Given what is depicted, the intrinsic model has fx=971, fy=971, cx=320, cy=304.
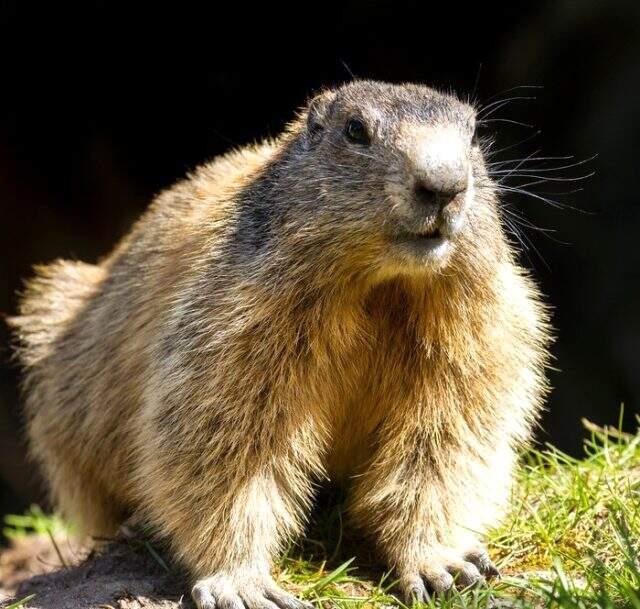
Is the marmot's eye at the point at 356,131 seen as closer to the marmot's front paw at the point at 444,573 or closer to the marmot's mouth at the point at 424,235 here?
the marmot's mouth at the point at 424,235

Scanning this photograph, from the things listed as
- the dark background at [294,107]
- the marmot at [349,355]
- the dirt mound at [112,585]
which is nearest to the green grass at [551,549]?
the marmot at [349,355]

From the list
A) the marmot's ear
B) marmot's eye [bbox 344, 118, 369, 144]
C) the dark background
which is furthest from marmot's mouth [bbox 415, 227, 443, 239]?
the dark background

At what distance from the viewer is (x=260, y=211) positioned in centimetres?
486

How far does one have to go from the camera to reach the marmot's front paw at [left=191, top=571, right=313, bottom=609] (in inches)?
176

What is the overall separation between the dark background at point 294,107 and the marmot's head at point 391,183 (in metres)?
5.52

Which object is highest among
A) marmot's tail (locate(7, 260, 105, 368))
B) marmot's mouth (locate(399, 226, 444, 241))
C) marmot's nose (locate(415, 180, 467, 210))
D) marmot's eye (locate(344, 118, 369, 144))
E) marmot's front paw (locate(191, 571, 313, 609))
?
marmot's eye (locate(344, 118, 369, 144))

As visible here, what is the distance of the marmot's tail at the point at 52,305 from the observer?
6992mm

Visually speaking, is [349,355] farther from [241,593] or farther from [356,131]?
[241,593]

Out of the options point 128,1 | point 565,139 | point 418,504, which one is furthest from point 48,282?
point 565,139

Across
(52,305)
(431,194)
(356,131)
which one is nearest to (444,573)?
(431,194)

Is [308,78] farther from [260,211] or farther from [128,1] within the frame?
[260,211]

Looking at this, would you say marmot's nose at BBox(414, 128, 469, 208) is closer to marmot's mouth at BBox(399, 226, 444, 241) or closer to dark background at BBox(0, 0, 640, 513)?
marmot's mouth at BBox(399, 226, 444, 241)

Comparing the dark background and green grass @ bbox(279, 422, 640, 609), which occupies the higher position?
the dark background

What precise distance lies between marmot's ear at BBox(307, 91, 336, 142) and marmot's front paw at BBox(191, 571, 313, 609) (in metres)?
2.18
